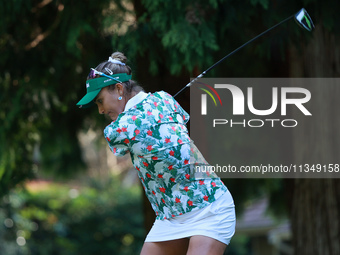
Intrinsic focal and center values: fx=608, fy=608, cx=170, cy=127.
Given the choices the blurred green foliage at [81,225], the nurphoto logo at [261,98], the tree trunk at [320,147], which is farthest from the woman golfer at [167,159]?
the blurred green foliage at [81,225]

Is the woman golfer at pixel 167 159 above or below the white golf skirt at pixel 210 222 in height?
above

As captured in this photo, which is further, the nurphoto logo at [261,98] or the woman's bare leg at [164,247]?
the nurphoto logo at [261,98]

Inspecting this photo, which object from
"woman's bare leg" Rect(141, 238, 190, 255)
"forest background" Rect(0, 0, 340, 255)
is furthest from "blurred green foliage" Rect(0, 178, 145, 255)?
"woman's bare leg" Rect(141, 238, 190, 255)

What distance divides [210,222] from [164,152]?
41 centimetres

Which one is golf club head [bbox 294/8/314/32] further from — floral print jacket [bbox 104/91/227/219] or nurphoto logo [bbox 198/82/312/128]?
nurphoto logo [bbox 198/82/312/128]

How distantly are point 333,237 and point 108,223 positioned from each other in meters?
7.42

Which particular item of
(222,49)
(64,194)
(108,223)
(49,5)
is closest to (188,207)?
(222,49)

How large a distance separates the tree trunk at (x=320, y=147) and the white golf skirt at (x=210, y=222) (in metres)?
2.94

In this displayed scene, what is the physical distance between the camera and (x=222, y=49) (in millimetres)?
5055

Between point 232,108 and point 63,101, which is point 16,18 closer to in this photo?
point 63,101

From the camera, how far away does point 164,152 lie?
2.95 m

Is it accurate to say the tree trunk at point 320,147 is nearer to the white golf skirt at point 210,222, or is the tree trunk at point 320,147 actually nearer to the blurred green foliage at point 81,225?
the white golf skirt at point 210,222

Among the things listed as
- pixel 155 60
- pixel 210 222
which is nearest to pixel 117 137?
pixel 210 222

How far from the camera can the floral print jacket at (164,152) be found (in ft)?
9.64
